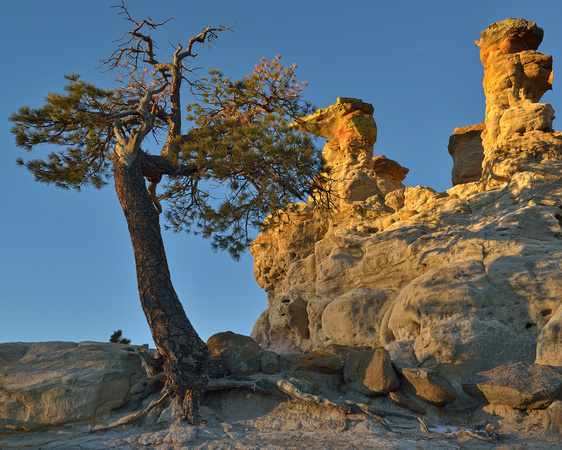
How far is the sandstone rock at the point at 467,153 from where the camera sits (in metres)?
23.1

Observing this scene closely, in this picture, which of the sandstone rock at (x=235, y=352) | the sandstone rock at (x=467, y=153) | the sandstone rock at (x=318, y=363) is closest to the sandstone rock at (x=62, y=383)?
the sandstone rock at (x=235, y=352)

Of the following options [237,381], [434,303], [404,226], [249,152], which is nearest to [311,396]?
[237,381]

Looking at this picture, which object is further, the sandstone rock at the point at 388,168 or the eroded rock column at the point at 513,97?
the sandstone rock at the point at 388,168

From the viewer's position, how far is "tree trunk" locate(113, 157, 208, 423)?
8547 mm

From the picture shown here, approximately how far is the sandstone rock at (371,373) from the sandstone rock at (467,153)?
53.1 feet

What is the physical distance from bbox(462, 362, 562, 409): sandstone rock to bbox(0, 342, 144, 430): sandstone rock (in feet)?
18.9

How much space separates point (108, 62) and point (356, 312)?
865cm

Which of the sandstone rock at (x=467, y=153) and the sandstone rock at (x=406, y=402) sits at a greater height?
the sandstone rock at (x=467, y=153)

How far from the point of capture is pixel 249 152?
1054 cm

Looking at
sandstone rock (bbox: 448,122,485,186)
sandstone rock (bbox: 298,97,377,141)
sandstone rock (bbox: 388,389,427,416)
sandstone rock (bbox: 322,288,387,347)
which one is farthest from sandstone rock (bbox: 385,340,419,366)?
sandstone rock (bbox: 448,122,485,186)

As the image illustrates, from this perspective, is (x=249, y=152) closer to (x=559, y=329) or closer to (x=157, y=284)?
(x=157, y=284)

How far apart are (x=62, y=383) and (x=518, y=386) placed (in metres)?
7.30

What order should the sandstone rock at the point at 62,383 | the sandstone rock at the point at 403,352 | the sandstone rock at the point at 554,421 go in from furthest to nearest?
the sandstone rock at the point at 403,352 → the sandstone rock at the point at 62,383 → the sandstone rock at the point at 554,421

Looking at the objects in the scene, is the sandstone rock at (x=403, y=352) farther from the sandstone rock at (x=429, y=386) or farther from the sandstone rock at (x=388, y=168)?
the sandstone rock at (x=388, y=168)
